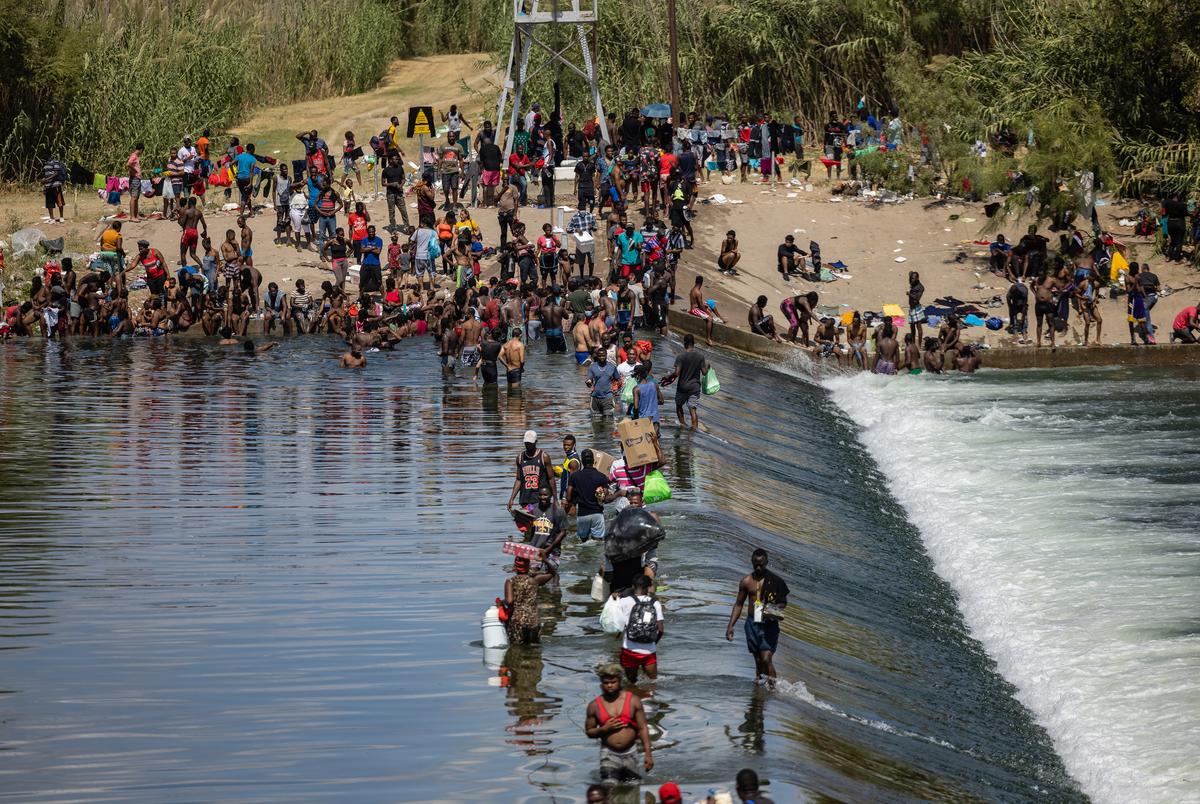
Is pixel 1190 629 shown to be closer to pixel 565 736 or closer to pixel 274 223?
pixel 565 736

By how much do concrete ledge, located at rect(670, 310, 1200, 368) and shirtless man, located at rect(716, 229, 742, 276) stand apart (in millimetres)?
4558

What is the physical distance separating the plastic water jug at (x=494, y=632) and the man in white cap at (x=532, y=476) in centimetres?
274

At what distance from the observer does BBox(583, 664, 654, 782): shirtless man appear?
462 inches

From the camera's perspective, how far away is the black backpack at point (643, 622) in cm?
1388

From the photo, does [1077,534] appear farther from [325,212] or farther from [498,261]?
[325,212]

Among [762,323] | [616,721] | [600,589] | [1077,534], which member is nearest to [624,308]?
[762,323]

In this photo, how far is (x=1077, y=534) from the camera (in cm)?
2355

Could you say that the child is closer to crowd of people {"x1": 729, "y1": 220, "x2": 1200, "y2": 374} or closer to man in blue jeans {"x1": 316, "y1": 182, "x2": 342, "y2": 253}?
man in blue jeans {"x1": 316, "y1": 182, "x2": 342, "y2": 253}

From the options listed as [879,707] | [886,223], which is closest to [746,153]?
[886,223]

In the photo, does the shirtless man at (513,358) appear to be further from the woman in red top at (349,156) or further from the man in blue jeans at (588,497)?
the woman in red top at (349,156)

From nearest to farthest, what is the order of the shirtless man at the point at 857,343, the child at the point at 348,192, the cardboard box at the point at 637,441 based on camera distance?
the cardboard box at the point at 637,441 → the shirtless man at the point at 857,343 → the child at the point at 348,192

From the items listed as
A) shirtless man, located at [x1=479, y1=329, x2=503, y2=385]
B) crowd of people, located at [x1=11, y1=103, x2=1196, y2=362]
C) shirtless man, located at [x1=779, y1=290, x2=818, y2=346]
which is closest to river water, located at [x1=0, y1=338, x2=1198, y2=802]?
shirtless man, located at [x1=479, y1=329, x2=503, y2=385]

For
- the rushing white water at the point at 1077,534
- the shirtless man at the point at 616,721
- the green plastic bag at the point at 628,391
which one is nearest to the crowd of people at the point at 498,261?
the rushing white water at the point at 1077,534

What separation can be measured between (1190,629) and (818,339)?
1776 cm
